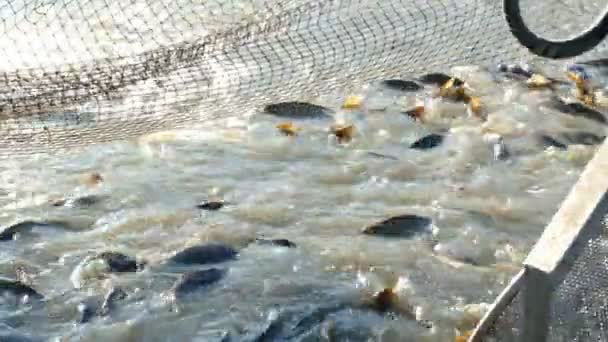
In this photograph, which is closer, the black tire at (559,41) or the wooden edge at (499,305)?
the wooden edge at (499,305)

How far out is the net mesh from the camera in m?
5.25

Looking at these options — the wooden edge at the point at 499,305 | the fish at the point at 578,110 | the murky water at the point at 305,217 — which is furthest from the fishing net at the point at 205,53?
the wooden edge at the point at 499,305

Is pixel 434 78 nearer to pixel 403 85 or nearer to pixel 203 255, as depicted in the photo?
pixel 403 85

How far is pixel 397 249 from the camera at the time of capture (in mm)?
4621

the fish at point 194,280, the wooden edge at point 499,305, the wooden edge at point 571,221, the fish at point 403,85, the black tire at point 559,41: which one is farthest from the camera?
the fish at point 403,85

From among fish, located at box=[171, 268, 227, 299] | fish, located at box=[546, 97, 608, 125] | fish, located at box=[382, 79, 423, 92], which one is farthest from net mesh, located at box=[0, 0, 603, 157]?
fish, located at box=[171, 268, 227, 299]

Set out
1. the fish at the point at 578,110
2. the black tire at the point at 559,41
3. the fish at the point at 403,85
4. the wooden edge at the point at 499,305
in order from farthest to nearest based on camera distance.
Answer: the fish at the point at 403,85, the fish at the point at 578,110, the black tire at the point at 559,41, the wooden edge at the point at 499,305

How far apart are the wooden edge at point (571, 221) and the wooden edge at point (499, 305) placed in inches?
3.4

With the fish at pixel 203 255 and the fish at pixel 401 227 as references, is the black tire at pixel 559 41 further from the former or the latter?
the fish at pixel 203 255

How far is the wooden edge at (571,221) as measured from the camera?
2.36 metres

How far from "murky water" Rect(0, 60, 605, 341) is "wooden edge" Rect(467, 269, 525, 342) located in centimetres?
111

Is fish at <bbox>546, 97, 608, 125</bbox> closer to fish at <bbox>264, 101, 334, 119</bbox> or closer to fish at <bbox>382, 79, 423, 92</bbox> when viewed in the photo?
fish at <bbox>382, 79, 423, 92</bbox>

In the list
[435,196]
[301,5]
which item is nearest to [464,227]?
[435,196]

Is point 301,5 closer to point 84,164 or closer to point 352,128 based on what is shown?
point 352,128
